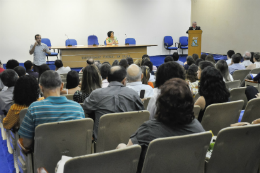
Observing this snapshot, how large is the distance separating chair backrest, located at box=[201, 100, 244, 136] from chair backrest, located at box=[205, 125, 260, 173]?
63cm

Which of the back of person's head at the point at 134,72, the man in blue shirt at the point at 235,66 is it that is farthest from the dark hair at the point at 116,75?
the man in blue shirt at the point at 235,66

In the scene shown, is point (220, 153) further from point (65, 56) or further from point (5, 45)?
point (5, 45)

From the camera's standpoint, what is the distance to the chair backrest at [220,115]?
2.29 m

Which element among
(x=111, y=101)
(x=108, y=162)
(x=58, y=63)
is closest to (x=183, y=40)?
(x=58, y=63)

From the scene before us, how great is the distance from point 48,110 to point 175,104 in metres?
1.02

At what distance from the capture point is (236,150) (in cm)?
162

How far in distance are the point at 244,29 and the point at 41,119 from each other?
10510 mm

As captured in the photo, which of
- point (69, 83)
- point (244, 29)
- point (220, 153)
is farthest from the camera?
point (244, 29)

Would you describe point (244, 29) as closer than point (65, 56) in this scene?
No

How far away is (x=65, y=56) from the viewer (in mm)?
9000

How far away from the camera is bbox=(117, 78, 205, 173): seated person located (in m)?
1.45

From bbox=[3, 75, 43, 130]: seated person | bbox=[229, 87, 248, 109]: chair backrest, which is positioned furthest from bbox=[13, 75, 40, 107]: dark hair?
bbox=[229, 87, 248, 109]: chair backrest

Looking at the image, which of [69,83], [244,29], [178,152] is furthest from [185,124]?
[244,29]

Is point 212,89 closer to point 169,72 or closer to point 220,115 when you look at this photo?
point 220,115
